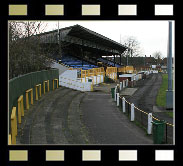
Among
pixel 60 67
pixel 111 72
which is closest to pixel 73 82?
pixel 60 67

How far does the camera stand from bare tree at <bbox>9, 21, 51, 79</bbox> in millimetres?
17609

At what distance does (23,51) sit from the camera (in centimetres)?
1945

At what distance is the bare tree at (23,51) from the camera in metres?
17.6

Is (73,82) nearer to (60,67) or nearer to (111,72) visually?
(60,67)

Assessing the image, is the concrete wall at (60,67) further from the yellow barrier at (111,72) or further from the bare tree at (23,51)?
the yellow barrier at (111,72)

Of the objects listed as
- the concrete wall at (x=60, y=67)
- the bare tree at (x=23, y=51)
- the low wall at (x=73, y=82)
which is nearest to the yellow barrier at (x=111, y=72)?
the concrete wall at (x=60, y=67)

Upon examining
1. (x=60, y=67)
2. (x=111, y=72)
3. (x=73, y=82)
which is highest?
(x=60, y=67)

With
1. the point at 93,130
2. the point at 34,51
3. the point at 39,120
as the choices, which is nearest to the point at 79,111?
the point at 39,120

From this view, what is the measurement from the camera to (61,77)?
29.2 m

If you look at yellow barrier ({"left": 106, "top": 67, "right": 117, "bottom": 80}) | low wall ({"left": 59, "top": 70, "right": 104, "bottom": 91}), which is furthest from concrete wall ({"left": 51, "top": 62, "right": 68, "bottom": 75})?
yellow barrier ({"left": 106, "top": 67, "right": 117, "bottom": 80})

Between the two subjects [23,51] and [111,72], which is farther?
[111,72]

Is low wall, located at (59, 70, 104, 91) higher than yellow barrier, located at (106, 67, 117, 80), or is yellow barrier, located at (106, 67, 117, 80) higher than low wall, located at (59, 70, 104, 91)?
yellow barrier, located at (106, 67, 117, 80)

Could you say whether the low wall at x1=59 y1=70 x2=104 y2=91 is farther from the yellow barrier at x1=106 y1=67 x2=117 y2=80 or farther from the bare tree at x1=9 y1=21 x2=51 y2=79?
the yellow barrier at x1=106 y1=67 x2=117 y2=80
